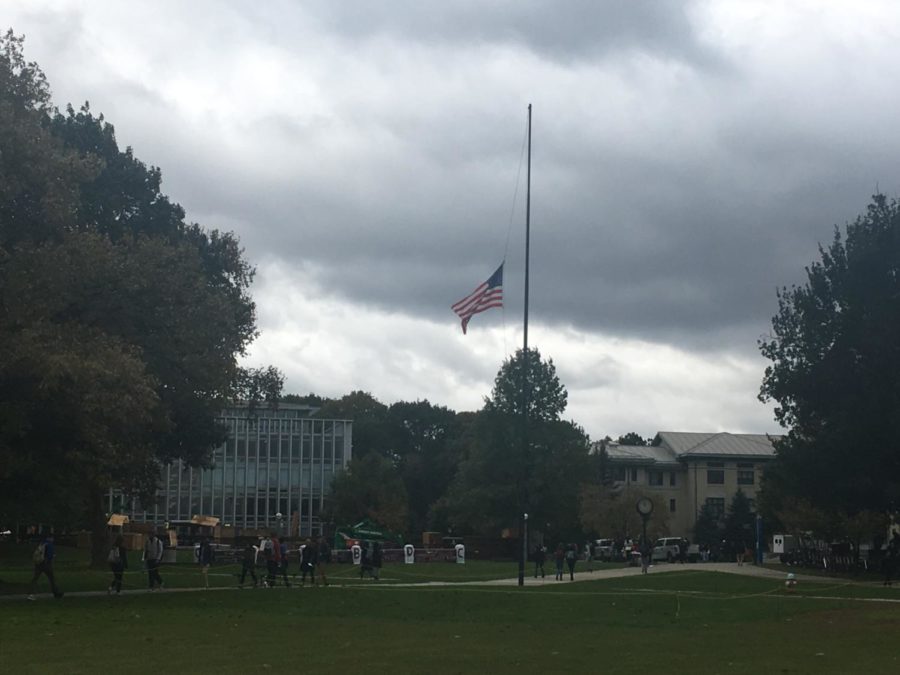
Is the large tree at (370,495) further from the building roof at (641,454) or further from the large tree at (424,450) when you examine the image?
the building roof at (641,454)

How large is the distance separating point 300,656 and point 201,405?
87.0 ft

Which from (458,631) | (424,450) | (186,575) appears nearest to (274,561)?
(186,575)

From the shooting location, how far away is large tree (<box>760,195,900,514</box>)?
162 feet

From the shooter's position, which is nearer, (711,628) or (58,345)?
(711,628)

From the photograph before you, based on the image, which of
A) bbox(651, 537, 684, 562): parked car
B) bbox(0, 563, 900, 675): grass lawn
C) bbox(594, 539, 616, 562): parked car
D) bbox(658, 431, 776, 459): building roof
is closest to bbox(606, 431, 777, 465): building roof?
bbox(658, 431, 776, 459): building roof

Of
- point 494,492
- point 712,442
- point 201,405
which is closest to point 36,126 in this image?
point 201,405

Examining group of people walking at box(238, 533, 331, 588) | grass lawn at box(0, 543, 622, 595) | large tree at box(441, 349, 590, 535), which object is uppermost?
large tree at box(441, 349, 590, 535)

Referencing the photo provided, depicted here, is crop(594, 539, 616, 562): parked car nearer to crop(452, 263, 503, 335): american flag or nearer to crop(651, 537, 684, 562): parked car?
crop(651, 537, 684, 562): parked car

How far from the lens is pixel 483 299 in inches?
1735

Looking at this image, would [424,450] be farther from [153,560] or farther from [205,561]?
[153,560]

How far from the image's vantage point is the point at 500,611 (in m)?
30.3

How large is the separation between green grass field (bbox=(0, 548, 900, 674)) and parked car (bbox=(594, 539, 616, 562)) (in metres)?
49.8

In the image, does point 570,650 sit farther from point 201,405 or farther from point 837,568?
point 837,568

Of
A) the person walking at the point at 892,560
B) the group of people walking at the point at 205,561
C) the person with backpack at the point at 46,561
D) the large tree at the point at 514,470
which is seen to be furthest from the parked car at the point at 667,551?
the person with backpack at the point at 46,561
